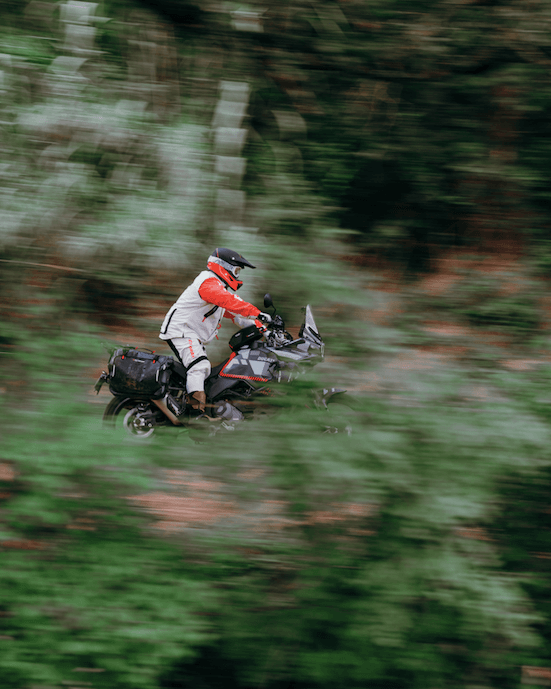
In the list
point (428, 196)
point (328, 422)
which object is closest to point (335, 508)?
point (328, 422)

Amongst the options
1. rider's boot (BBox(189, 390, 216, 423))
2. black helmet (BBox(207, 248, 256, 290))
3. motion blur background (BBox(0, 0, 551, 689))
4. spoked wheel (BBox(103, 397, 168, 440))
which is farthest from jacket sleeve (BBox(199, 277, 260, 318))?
spoked wheel (BBox(103, 397, 168, 440))

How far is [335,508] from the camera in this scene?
2.46 metres

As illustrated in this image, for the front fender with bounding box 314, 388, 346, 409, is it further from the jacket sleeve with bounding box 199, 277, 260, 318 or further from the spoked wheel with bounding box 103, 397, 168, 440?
the spoked wheel with bounding box 103, 397, 168, 440

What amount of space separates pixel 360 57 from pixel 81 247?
1.96 meters

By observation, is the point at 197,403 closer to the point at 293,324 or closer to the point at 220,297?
the point at 220,297

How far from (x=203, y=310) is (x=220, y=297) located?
607 mm

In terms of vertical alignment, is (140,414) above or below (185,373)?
below

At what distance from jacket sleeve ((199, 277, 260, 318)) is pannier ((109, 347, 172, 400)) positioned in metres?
0.75

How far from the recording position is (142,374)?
4.55 m

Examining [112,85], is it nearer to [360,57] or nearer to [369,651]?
[360,57]

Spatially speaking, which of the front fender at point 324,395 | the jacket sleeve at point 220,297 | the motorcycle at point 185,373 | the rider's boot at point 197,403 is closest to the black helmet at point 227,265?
the jacket sleeve at point 220,297

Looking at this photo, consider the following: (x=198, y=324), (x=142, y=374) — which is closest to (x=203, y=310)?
(x=198, y=324)

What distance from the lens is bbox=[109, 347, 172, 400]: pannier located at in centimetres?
437

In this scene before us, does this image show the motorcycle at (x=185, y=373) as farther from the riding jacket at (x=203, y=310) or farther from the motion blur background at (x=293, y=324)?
the motion blur background at (x=293, y=324)
